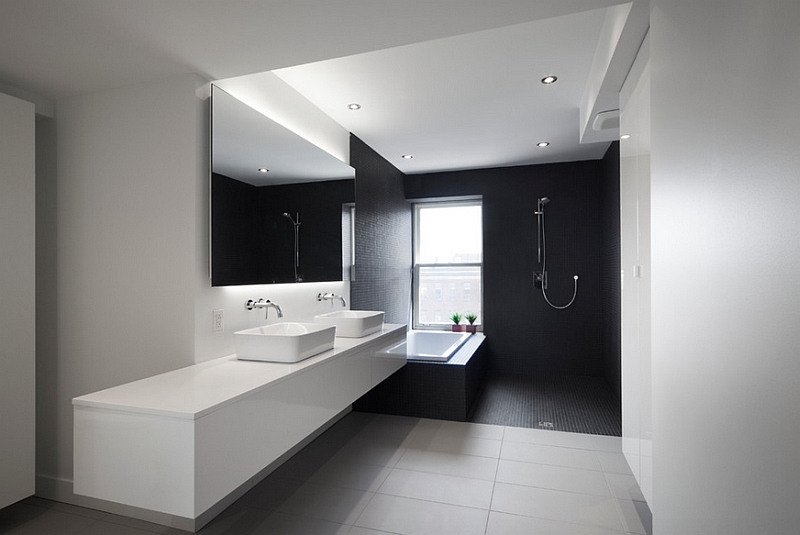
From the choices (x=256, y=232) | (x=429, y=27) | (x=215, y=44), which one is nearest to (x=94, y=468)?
(x=256, y=232)

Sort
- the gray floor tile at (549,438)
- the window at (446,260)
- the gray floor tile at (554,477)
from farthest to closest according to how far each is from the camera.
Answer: the window at (446,260)
the gray floor tile at (549,438)
the gray floor tile at (554,477)

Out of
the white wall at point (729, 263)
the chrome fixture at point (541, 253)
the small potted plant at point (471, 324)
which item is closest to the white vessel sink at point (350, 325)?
the white wall at point (729, 263)

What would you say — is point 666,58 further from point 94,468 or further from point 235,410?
point 94,468

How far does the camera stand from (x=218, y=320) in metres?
2.43

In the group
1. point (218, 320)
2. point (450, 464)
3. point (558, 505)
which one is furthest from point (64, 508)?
point (558, 505)

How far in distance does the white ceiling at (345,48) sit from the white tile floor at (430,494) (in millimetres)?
2345

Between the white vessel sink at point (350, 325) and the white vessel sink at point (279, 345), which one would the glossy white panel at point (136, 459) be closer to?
the white vessel sink at point (279, 345)

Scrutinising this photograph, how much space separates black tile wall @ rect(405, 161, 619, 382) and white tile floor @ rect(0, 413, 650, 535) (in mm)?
1888

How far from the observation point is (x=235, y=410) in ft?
5.49

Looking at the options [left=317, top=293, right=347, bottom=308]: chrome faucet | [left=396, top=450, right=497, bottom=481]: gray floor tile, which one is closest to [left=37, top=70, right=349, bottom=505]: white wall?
[left=317, top=293, right=347, bottom=308]: chrome faucet

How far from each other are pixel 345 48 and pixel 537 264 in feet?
12.4

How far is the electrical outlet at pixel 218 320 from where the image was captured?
2.41m

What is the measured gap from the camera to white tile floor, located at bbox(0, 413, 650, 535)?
87.2 inches

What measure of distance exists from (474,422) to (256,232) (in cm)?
235
